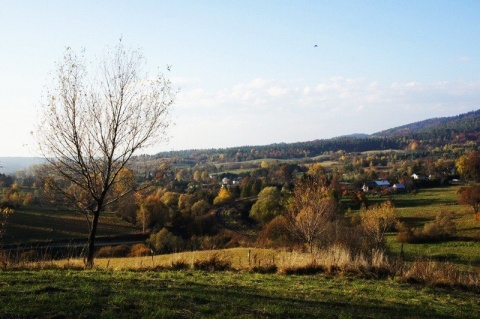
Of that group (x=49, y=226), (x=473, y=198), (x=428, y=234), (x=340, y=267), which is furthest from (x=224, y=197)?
(x=340, y=267)

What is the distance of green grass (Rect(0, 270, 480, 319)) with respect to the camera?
691 centimetres

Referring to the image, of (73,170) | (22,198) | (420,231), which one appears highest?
(73,170)

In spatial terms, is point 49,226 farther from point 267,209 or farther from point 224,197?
point 224,197

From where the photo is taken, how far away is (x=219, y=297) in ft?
28.0

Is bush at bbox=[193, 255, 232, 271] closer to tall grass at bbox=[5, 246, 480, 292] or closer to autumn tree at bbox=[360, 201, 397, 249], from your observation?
tall grass at bbox=[5, 246, 480, 292]

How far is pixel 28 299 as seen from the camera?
7.22 m

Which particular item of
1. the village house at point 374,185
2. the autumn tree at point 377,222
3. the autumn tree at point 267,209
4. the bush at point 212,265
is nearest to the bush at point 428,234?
the autumn tree at point 377,222

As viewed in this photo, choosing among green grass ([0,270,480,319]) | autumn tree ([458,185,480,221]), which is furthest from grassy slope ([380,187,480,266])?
green grass ([0,270,480,319])

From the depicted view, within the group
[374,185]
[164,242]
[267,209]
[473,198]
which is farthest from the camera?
[374,185]

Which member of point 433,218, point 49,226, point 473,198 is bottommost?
point 433,218

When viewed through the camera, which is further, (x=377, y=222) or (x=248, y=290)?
(x=377, y=222)

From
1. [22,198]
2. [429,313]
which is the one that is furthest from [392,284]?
[22,198]

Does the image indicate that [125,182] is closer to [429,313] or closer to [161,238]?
[429,313]

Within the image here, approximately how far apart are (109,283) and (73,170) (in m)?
7.60
